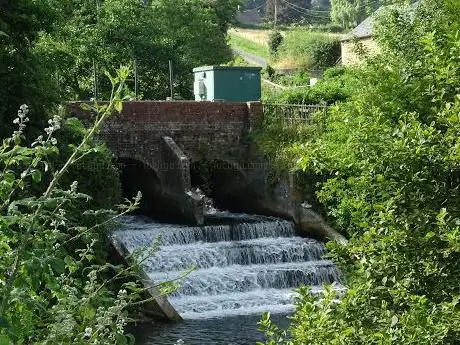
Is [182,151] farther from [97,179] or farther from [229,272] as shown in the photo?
[97,179]

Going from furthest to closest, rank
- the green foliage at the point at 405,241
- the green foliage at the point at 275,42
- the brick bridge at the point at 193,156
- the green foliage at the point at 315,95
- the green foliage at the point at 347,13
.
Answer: the green foliage at the point at 347,13
the green foliage at the point at 275,42
the green foliage at the point at 315,95
the brick bridge at the point at 193,156
the green foliage at the point at 405,241

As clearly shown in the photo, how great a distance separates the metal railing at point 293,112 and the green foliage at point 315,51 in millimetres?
23085

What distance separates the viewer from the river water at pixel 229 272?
57.3ft

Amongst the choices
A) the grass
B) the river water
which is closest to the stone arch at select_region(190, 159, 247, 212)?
the river water

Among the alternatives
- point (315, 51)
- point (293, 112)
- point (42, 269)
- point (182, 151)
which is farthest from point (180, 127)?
point (315, 51)

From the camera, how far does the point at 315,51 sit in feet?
165

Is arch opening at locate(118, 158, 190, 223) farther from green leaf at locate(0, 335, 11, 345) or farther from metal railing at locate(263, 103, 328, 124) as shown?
green leaf at locate(0, 335, 11, 345)

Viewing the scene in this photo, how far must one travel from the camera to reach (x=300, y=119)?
26.4 m

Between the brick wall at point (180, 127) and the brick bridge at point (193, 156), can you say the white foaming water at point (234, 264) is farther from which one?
the brick wall at point (180, 127)

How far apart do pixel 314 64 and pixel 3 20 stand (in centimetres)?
3483

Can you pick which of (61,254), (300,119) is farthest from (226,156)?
(61,254)

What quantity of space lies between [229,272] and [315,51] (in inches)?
→ 1229

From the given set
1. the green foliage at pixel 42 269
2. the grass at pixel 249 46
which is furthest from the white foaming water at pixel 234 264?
the grass at pixel 249 46

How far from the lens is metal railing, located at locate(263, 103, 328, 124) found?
2636 cm
